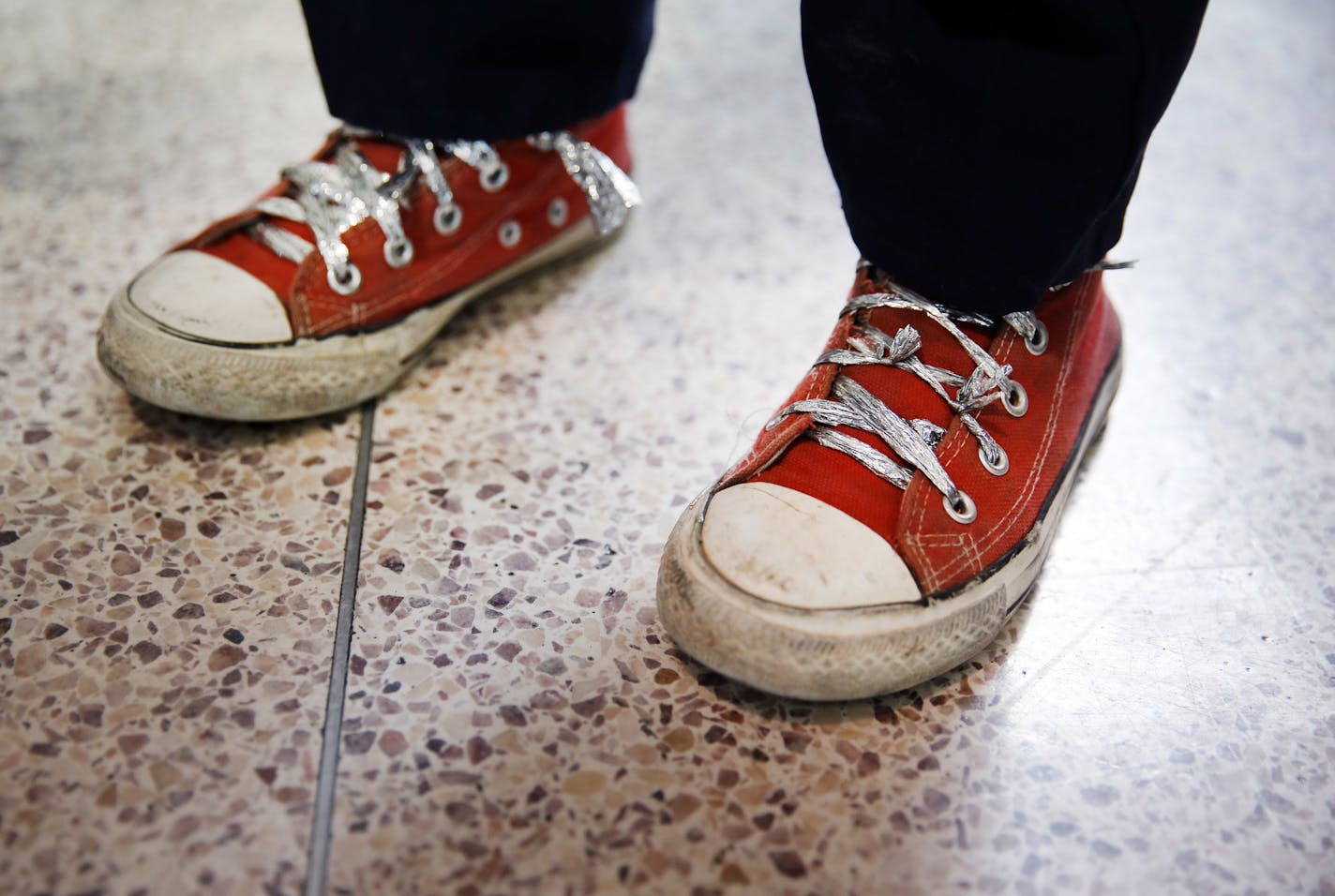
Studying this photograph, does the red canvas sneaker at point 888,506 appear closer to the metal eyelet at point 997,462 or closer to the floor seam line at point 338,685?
the metal eyelet at point 997,462

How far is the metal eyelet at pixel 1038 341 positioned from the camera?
76 cm

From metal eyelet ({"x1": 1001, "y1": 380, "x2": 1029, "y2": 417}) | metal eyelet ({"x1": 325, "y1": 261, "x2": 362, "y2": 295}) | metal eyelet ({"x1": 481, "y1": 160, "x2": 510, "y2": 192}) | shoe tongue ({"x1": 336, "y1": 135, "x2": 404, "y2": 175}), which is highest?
shoe tongue ({"x1": 336, "y1": 135, "x2": 404, "y2": 175})

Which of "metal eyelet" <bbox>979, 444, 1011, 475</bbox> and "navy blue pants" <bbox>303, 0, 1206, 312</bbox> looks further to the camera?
"metal eyelet" <bbox>979, 444, 1011, 475</bbox>

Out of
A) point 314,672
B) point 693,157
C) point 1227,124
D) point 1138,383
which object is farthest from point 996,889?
point 1227,124

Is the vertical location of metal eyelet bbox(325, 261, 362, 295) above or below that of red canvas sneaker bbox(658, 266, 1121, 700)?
above

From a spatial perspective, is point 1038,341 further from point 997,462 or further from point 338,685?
point 338,685

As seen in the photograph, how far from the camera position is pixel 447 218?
3.08 feet

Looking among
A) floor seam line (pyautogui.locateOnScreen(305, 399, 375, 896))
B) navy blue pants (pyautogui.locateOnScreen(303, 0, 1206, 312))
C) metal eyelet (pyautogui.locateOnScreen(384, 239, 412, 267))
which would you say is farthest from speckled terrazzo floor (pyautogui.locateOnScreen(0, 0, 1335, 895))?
navy blue pants (pyautogui.locateOnScreen(303, 0, 1206, 312))

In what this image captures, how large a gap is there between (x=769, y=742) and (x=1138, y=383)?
547 millimetres

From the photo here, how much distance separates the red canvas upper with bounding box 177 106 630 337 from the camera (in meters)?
0.87

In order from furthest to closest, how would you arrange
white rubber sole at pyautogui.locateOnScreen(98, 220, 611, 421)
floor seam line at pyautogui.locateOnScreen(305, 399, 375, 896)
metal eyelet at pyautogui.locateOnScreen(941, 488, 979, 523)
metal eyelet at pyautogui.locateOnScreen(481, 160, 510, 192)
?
metal eyelet at pyautogui.locateOnScreen(481, 160, 510, 192)
white rubber sole at pyautogui.locateOnScreen(98, 220, 611, 421)
metal eyelet at pyautogui.locateOnScreen(941, 488, 979, 523)
floor seam line at pyautogui.locateOnScreen(305, 399, 375, 896)

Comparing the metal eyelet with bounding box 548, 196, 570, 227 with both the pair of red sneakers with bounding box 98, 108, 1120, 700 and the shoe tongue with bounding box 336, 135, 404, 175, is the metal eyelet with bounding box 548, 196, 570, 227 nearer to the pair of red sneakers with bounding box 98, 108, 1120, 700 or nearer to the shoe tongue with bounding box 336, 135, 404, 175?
the pair of red sneakers with bounding box 98, 108, 1120, 700

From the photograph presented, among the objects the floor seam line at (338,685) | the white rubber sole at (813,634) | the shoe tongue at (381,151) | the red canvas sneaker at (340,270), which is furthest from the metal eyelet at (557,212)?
the white rubber sole at (813,634)

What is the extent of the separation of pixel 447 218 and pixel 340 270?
0.11 meters
